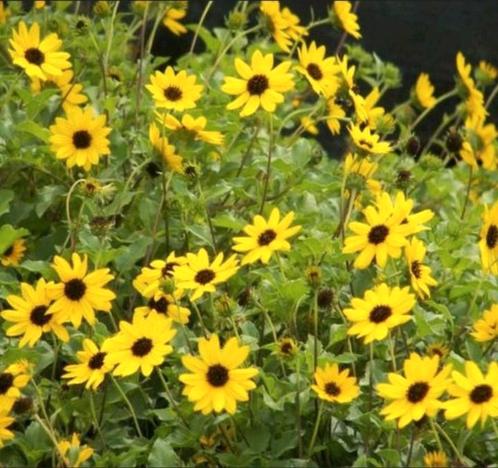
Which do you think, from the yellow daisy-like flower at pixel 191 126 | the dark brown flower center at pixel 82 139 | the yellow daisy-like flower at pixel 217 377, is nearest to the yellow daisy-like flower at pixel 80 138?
the dark brown flower center at pixel 82 139

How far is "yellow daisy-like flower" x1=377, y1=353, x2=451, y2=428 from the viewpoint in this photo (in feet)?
4.69

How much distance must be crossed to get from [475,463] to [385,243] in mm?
323

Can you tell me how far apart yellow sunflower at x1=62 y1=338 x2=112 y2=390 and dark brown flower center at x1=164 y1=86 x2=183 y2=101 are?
1.52ft

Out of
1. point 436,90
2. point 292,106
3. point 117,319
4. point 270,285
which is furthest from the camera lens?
point 436,90

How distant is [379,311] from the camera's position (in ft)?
5.09

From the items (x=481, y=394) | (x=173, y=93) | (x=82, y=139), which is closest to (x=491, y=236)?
(x=481, y=394)

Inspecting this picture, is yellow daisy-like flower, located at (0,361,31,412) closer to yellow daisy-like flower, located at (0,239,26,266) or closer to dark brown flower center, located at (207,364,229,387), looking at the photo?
dark brown flower center, located at (207,364,229,387)

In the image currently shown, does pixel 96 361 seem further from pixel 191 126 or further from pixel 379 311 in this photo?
pixel 191 126

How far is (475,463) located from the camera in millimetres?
1688

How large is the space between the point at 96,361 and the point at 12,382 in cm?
11

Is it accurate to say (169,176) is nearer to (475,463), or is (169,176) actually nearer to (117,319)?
(117,319)

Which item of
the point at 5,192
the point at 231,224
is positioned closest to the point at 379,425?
the point at 231,224

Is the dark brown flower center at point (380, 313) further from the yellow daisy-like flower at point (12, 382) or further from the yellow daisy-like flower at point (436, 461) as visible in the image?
the yellow daisy-like flower at point (12, 382)

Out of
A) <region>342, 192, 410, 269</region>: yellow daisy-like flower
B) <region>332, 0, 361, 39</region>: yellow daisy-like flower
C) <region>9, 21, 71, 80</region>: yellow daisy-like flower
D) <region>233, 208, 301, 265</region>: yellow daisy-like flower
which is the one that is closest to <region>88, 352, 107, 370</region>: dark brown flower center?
<region>233, 208, 301, 265</region>: yellow daisy-like flower
